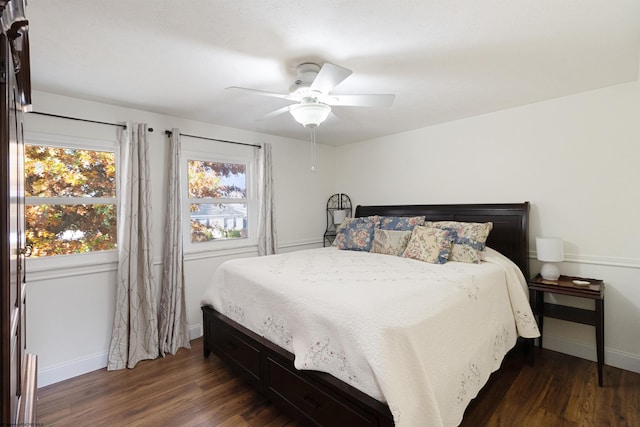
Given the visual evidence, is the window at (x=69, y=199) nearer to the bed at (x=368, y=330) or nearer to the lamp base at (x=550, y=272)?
the bed at (x=368, y=330)

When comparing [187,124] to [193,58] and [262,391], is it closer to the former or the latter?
[193,58]

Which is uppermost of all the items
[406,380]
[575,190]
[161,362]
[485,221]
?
[575,190]

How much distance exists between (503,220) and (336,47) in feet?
7.86

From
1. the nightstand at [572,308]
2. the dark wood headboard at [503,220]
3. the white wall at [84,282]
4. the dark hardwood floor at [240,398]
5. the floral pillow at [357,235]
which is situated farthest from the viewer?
the floral pillow at [357,235]

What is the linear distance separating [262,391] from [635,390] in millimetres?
2757

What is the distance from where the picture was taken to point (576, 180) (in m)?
2.72

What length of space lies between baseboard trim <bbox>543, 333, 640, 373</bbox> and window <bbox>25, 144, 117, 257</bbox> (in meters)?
4.34

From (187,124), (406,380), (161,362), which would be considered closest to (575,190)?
(406,380)

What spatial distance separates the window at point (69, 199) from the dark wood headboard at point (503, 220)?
346 centimetres

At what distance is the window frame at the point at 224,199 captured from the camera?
3340mm

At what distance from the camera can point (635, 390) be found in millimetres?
2240

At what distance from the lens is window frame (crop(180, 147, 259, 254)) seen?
3.34 meters

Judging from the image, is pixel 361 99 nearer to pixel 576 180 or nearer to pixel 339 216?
pixel 576 180

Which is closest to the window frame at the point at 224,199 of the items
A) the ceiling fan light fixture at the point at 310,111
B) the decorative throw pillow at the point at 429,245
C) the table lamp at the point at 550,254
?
the ceiling fan light fixture at the point at 310,111
